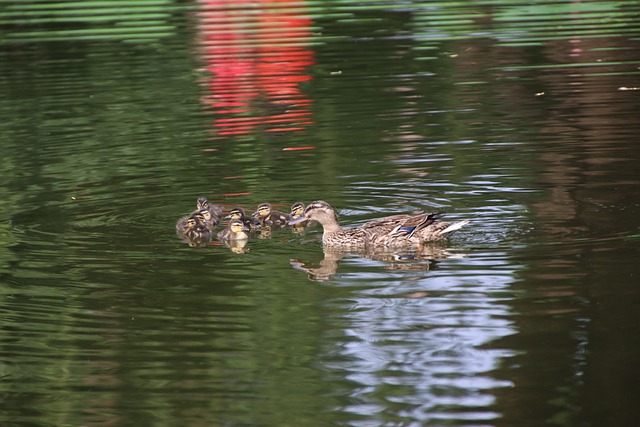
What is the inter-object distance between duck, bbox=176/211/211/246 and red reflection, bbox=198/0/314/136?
4.12 m

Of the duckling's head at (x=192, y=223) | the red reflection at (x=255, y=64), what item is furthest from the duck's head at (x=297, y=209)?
the red reflection at (x=255, y=64)

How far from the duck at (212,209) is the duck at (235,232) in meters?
0.30

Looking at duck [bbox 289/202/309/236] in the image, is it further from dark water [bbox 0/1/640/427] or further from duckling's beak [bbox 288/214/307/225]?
dark water [bbox 0/1/640/427]

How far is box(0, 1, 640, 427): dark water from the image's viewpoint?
21.6ft

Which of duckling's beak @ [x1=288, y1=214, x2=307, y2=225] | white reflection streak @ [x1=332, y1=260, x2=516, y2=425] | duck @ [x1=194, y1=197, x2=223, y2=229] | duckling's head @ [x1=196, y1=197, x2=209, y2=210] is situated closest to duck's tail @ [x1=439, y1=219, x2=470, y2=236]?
white reflection streak @ [x1=332, y1=260, x2=516, y2=425]

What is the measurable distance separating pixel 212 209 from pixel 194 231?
1.90ft

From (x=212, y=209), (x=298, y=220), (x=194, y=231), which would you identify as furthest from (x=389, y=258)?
(x=212, y=209)

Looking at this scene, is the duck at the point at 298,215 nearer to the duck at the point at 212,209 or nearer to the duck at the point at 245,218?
the duck at the point at 245,218

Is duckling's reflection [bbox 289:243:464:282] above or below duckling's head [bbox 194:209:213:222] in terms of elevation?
below

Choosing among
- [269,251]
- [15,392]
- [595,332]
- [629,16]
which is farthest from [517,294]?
[629,16]

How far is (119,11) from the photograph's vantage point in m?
26.8

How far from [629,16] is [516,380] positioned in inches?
667

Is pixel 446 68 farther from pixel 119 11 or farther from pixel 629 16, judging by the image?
pixel 119 11

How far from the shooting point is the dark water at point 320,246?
6.59 meters
